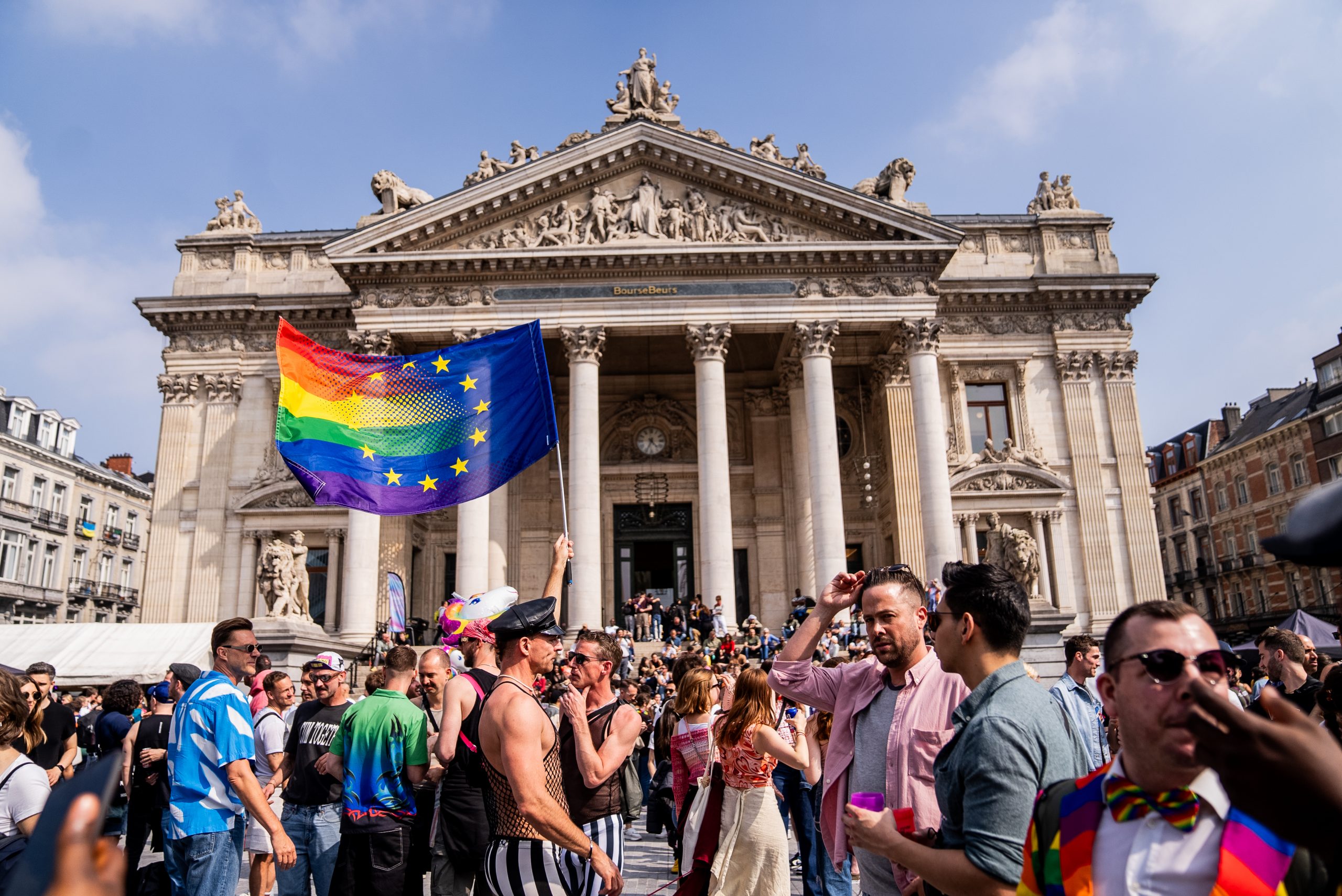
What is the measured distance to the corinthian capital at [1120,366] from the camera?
30.1 meters

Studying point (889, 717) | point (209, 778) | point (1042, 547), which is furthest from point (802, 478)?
point (889, 717)

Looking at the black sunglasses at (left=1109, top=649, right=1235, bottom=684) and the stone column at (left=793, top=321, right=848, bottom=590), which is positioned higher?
the stone column at (left=793, top=321, right=848, bottom=590)

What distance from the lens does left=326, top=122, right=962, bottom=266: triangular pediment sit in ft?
89.0

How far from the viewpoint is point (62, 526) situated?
173 ft

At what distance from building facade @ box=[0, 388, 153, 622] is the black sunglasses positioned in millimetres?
55637

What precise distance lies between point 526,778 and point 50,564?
5892 cm

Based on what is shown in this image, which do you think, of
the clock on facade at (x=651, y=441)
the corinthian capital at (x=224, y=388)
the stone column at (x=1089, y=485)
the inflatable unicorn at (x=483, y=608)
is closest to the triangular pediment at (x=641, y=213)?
the corinthian capital at (x=224, y=388)

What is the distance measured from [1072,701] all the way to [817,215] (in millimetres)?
22140

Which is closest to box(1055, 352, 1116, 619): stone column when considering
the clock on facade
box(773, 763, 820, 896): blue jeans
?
the clock on facade

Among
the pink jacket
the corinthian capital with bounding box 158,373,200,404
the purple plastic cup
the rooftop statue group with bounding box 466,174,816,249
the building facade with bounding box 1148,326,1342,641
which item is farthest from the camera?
the building facade with bounding box 1148,326,1342,641

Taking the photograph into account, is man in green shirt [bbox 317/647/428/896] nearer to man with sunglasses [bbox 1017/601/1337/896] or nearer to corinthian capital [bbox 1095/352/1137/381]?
man with sunglasses [bbox 1017/601/1337/896]

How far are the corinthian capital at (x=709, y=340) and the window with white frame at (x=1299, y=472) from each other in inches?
1357

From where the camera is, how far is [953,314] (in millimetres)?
30516

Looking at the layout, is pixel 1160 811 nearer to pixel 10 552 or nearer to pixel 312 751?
pixel 312 751
